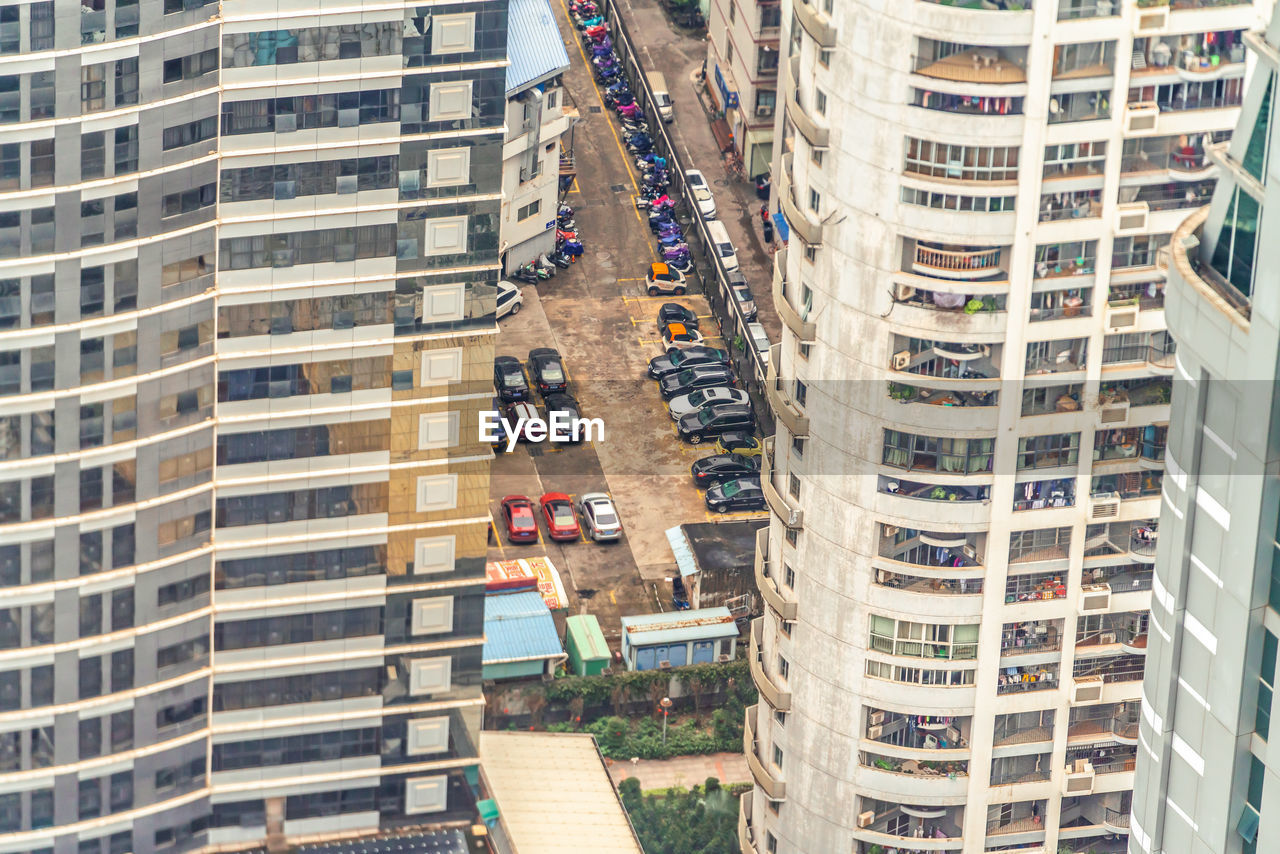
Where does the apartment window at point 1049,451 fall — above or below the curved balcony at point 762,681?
above

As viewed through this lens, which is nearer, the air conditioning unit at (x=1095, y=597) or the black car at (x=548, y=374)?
the air conditioning unit at (x=1095, y=597)

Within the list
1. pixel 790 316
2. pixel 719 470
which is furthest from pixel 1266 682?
pixel 719 470

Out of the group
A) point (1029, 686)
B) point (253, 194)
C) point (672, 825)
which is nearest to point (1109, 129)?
point (1029, 686)

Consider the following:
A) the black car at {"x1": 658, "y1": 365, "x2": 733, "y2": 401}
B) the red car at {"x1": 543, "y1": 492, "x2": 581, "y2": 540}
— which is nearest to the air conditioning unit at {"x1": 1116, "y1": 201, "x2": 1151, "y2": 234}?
the red car at {"x1": 543, "y1": 492, "x2": 581, "y2": 540}

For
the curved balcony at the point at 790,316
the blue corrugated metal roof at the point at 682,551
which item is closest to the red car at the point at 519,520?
the blue corrugated metal roof at the point at 682,551

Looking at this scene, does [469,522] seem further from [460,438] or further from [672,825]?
[672,825]

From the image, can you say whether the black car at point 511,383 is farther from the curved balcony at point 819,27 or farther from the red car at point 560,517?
the curved balcony at point 819,27

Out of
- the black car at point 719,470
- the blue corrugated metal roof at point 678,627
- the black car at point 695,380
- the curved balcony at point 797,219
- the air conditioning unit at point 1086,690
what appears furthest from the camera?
the black car at point 695,380

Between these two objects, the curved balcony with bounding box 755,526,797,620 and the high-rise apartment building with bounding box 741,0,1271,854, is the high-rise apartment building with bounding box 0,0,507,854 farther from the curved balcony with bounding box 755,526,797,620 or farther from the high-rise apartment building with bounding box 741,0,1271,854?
the high-rise apartment building with bounding box 741,0,1271,854
